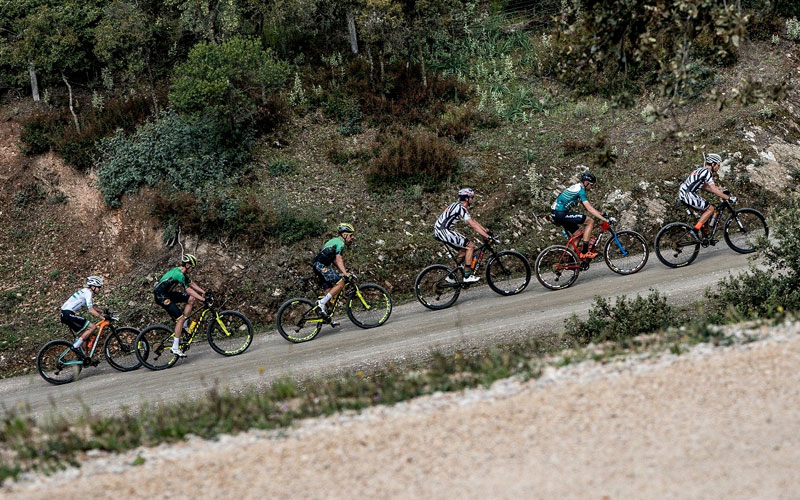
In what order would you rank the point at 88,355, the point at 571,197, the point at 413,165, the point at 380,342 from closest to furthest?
the point at 380,342 → the point at 88,355 → the point at 571,197 → the point at 413,165

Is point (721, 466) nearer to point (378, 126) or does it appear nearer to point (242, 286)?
point (242, 286)

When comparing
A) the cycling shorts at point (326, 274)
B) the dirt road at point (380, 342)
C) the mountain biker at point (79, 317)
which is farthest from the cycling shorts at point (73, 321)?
the cycling shorts at point (326, 274)

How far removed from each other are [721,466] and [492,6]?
26.6 meters

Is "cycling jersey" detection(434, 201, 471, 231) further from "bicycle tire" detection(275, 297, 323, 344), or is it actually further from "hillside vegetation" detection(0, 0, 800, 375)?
"bicycle tire" detection(275, 297, 323, 344)

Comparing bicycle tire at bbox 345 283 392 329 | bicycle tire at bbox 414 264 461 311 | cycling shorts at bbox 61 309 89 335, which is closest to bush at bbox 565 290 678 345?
bicycle tire at bbox 414 264 461 311

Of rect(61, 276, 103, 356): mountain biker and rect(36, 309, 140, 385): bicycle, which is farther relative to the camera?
rect(61, 276, 103, 356): mountain biker

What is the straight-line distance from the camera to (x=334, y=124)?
2334 cm

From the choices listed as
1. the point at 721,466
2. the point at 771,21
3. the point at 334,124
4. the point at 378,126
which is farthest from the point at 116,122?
the point at 771,21

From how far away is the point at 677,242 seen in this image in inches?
642

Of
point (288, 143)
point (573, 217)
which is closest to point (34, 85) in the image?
point (288, 143)

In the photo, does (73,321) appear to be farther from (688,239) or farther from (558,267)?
(688,239)

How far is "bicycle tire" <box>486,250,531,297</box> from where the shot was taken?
16.2 m

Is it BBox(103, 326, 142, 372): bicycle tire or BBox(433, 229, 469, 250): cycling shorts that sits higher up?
BBox(433, 229, 469, 250): cycling shorts

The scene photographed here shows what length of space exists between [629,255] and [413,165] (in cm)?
706
